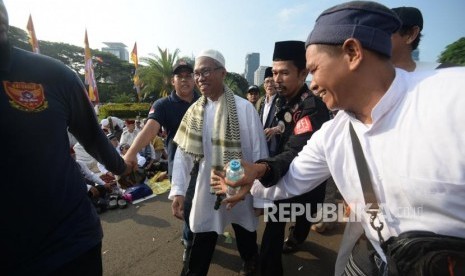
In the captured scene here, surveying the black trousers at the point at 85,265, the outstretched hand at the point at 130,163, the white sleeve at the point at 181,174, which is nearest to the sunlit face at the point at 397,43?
the white sleeve at the point at 181,174

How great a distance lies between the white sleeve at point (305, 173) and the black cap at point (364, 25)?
0.58 metres

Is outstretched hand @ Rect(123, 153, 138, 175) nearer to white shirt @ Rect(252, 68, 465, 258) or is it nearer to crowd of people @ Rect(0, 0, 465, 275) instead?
crowd of people @ Rect(0, 0, 465, 275)

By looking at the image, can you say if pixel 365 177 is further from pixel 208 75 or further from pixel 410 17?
pixel 410 17

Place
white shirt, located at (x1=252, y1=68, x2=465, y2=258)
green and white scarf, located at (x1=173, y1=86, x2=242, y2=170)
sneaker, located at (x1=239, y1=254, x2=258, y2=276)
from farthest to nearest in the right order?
sneaker, located at (x1=239, y1=254, x2=258, y2=276) < green and white scarf, located at (x1=173, y1=86, x2=242, y2=170) < white shirt, located at (x1=252, y1=68, x2=465, y2=258)

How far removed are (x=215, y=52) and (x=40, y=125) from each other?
1641 millimetres

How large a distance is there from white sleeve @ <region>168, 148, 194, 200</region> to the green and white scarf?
0.16 meters

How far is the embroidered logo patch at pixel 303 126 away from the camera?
2209 mm

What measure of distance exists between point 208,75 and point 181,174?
98 cm

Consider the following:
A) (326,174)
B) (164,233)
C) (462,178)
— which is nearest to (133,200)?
(164,233)

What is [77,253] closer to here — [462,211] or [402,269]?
[402,269]

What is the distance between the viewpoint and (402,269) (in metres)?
1.03

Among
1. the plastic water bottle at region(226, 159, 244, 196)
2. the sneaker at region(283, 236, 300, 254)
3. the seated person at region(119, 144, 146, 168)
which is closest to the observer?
the plastic water bottle at region(226, 159, 244, 196)

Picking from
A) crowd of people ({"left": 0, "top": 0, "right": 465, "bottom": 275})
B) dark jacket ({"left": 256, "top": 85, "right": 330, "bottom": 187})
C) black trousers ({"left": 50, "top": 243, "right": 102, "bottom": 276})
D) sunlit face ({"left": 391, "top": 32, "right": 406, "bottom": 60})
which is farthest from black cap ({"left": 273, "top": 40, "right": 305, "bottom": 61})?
black trousers ({"left": 50, "top": 243, "right": 102, "bottom": 276})

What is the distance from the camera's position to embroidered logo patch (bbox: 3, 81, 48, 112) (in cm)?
120
